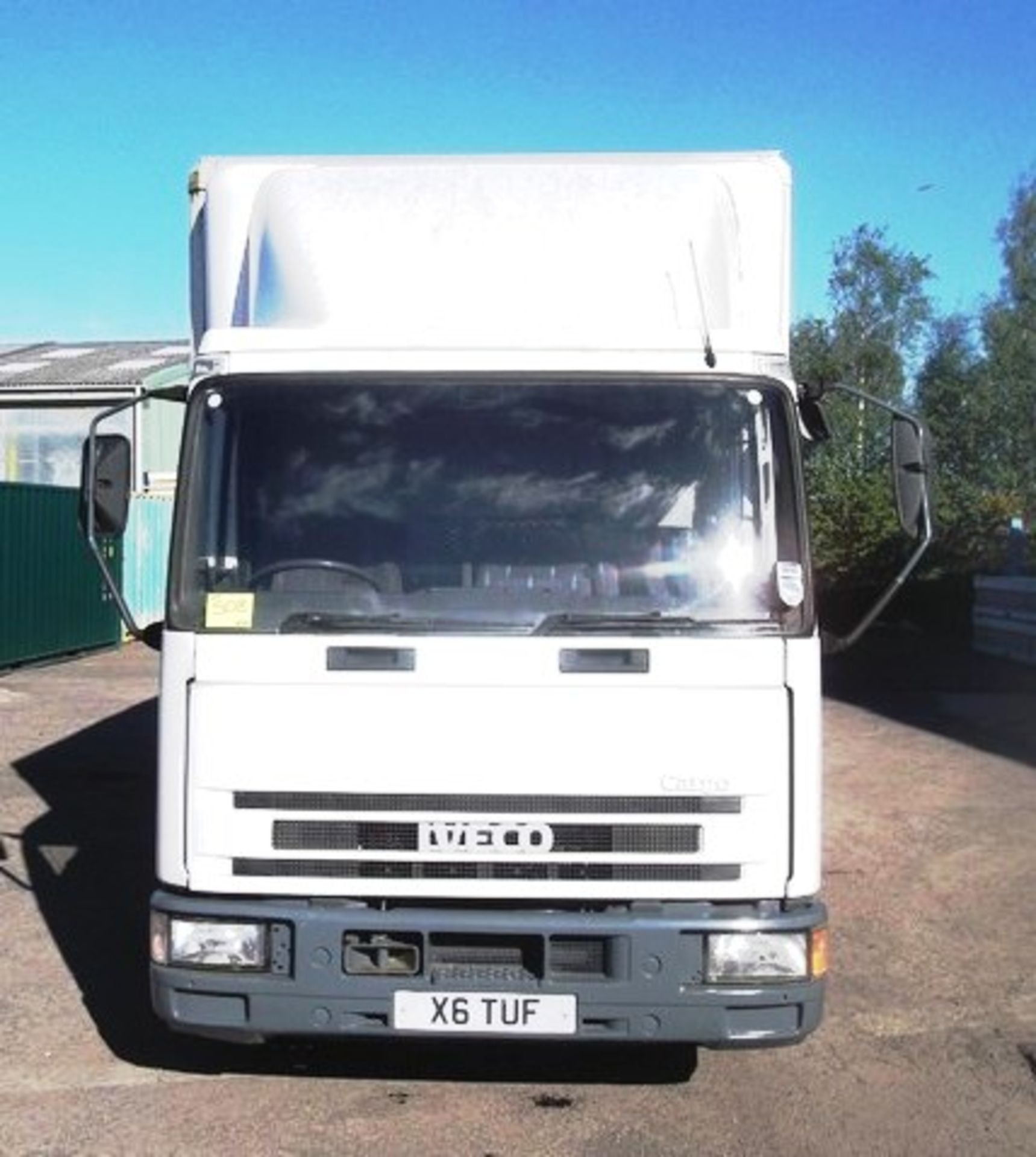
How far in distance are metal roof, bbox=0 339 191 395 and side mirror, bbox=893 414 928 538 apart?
71.1ft

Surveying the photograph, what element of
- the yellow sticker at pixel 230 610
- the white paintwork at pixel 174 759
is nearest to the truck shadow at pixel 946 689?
the yellow sticker at pixel 230 610

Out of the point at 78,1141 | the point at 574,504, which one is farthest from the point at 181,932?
the point at 574,504

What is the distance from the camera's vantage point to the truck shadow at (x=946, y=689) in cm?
1291

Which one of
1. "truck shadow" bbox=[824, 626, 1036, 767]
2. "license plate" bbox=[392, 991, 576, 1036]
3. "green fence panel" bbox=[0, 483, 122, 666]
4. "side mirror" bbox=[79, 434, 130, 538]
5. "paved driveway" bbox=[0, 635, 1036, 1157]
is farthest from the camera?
"green fence panel" bbox=[0, 483, 122, 666]

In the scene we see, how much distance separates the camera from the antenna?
4.71 metres

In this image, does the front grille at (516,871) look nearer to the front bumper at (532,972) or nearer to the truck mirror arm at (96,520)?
the front bumper at (532,972)

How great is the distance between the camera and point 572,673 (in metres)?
4.42

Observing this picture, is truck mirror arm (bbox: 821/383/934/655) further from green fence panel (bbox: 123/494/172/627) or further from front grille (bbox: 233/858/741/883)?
green fence panel (bbox: 123/494/172/627)

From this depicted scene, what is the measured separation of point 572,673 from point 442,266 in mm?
1599

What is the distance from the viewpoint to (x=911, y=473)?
4852 millimetres

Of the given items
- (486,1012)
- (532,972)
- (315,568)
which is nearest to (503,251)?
(315,568)

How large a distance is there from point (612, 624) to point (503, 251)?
1.50 meters

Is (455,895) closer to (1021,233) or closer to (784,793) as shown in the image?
(784,793)

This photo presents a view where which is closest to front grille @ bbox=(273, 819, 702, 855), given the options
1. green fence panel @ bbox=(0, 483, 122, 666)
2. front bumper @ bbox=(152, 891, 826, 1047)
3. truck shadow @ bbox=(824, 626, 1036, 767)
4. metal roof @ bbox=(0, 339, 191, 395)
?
front bumper @ bbox=(152, 891, 826, 1047)
